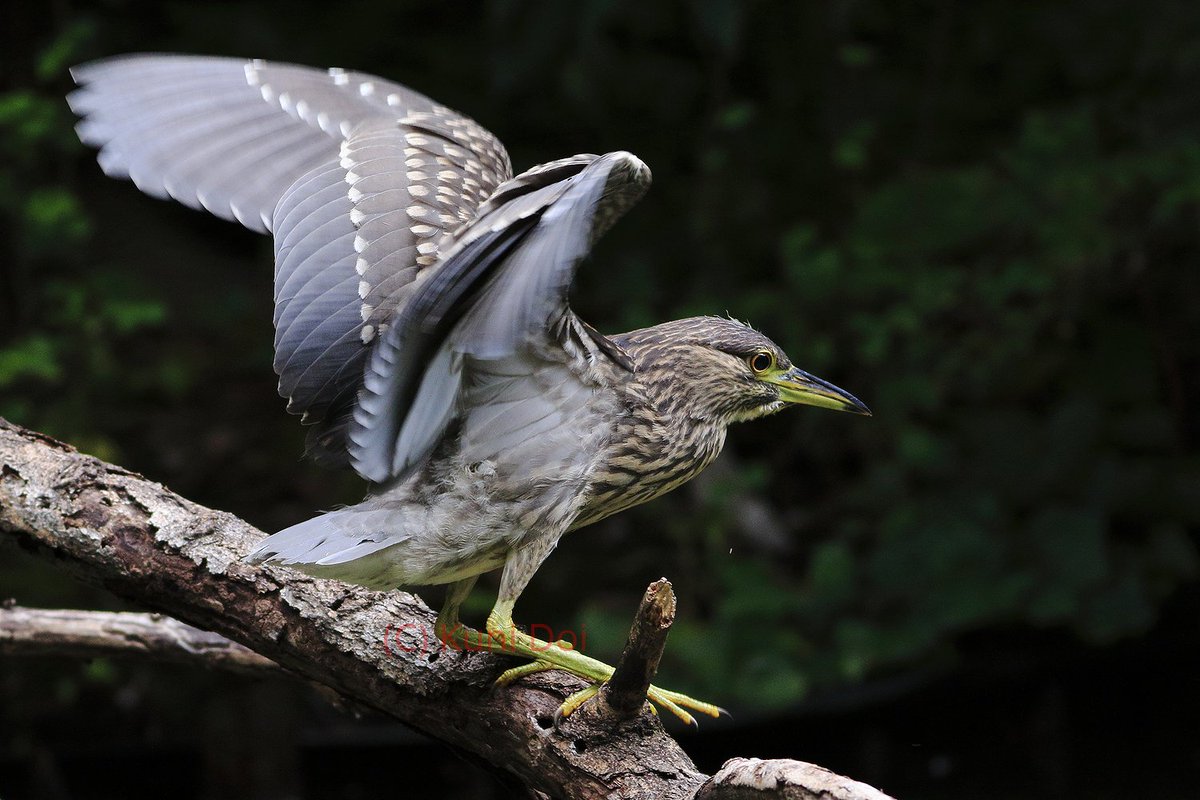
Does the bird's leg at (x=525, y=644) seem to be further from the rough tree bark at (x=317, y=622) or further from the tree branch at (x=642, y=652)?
the tree branch at (x=642, y=652)

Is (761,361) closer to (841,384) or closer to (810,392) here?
(810,392)

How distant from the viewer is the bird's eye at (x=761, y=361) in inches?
107

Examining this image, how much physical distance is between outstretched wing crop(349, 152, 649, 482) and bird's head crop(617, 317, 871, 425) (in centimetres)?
20

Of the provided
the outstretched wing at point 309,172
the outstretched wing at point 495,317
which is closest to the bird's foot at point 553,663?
the outstretched wing at point 495,317

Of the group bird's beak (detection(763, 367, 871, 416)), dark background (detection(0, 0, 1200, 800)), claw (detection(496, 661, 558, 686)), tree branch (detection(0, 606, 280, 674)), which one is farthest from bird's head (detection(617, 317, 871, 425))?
dark background (detection(0, 0, 1200, 800))

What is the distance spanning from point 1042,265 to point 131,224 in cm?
404

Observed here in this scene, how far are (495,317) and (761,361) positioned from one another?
0.92m

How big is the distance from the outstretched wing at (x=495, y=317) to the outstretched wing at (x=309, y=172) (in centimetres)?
19

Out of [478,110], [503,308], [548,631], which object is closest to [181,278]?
[478,110]

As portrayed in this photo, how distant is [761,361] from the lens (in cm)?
273

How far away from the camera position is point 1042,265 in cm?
467

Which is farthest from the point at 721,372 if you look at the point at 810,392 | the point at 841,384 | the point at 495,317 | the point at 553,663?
the point at 841,384

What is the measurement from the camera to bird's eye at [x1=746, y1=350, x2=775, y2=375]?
2709 millimetres

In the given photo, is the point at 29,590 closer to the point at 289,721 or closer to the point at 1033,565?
the point at 289,721
